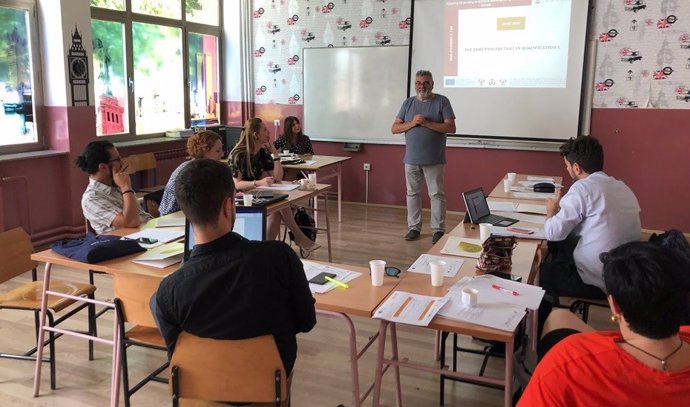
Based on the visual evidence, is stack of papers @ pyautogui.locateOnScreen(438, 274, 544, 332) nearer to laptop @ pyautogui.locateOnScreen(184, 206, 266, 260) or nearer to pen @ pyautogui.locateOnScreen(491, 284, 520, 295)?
pen @ pyautogui.locateOnScreen(491, 284, 520, 295)

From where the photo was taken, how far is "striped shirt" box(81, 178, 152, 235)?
3.35 metres

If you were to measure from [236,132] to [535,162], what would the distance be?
355 centimetres

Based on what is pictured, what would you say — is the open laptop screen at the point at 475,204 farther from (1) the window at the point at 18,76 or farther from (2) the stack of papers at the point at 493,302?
(1) the window at the point at 18,76

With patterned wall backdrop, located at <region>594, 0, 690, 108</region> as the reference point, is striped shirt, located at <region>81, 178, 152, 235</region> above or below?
below

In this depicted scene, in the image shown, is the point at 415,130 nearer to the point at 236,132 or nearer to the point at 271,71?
the point at 236,132

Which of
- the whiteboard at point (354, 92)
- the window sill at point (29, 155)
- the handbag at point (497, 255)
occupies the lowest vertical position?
the handbag at point (497, 255)

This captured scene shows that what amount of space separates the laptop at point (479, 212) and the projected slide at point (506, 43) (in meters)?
3.45

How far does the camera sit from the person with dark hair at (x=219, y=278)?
169 centimetres

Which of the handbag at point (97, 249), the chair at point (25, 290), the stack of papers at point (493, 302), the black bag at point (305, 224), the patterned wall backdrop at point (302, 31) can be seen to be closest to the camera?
the stack of papers at point (493, 302)

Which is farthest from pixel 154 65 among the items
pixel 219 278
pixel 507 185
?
pixel 219 278

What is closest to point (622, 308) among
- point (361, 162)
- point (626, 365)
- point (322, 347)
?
point (626, 365)

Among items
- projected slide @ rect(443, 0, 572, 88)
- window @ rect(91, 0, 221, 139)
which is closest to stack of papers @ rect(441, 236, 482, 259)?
projected slide @ rect(443, 0, 572, 88)

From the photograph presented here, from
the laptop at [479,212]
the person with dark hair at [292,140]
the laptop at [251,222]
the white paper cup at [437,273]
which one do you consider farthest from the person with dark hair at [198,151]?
the person with dark hair at [292,140]

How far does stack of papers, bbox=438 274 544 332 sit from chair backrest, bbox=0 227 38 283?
234 centimetres
